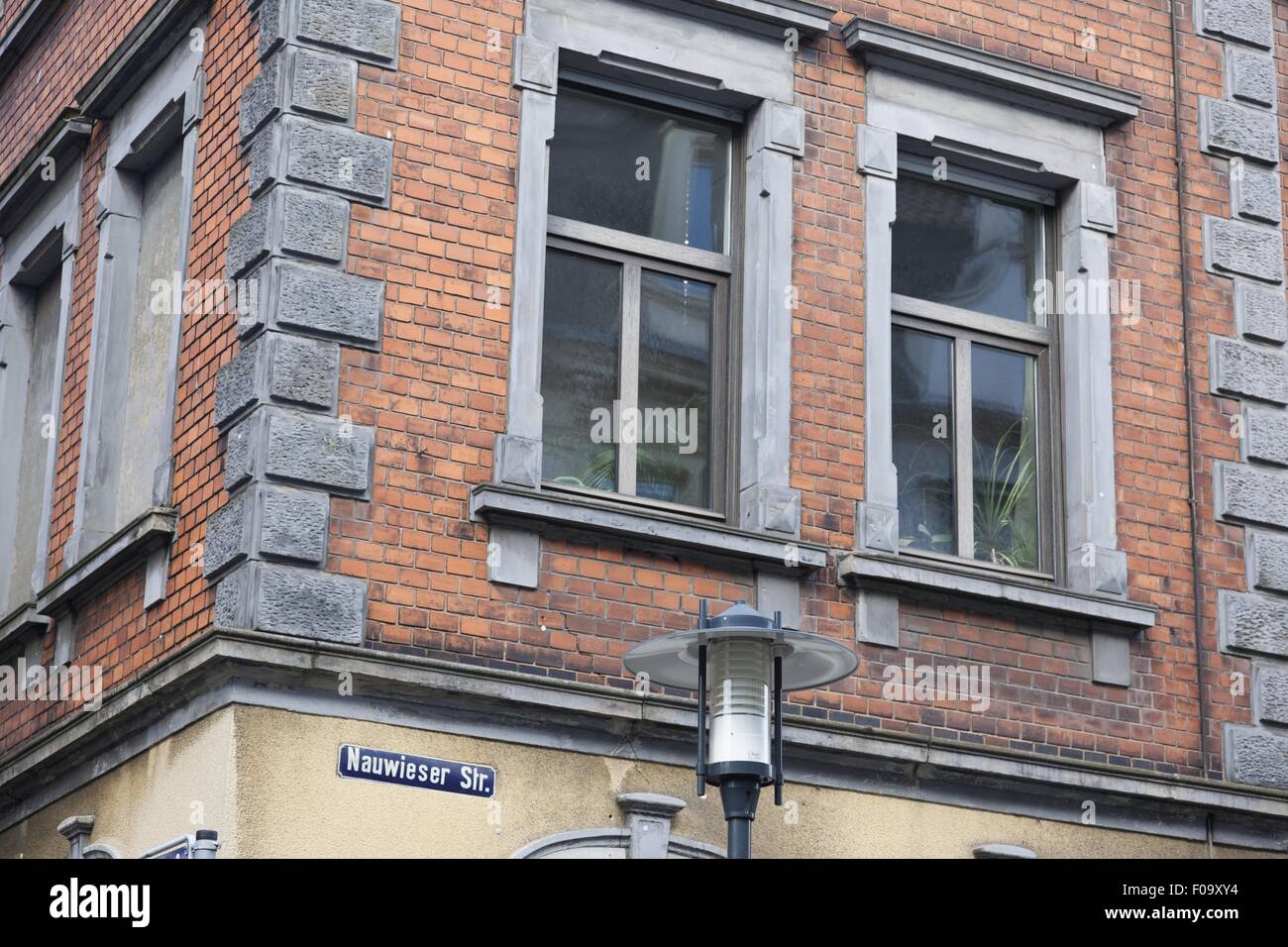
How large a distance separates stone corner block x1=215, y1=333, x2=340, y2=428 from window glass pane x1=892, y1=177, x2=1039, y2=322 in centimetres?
346

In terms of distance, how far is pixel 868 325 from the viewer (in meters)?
12.4

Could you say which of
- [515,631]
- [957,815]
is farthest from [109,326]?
[957,815]

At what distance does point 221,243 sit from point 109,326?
1.62m

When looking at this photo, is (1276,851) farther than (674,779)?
Yes

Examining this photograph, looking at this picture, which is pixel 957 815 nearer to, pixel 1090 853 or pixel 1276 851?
pixel 1090 853

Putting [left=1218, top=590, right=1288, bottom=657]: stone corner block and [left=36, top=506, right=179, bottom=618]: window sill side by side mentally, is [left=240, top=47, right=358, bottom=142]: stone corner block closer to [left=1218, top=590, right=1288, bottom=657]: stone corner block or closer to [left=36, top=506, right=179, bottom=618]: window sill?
[left=36, top=506, right=179, bottom=618]: window sill

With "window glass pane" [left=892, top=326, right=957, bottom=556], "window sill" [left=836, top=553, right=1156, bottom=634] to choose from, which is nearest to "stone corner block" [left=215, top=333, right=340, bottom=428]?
"window sill" [left=836, top=553, right=1156, bottom=634]

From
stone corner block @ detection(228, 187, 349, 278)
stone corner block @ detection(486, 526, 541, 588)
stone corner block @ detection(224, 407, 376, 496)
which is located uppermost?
stone corner block @ detection(228, 187, 349, 278)

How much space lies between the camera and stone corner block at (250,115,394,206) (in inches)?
439

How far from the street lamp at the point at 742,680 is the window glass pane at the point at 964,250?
4.06 meters

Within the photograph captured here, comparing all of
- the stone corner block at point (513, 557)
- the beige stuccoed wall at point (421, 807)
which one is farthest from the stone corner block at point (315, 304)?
the beige stuccoed wall at point (421, 807)

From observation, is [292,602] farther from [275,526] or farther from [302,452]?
[302,452]

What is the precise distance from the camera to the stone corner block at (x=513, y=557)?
435 inches

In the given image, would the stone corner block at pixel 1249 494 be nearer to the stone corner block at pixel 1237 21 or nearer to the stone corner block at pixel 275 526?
the stone corner block at pixel 1237 21
